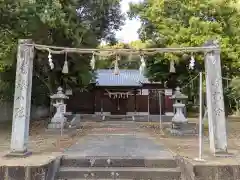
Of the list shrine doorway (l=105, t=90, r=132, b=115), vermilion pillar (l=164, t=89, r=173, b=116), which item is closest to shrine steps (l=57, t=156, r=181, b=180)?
vermilion pillar (l=164, t=89, r=173, b=116)

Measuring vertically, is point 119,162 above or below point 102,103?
below

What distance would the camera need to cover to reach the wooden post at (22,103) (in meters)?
7.93

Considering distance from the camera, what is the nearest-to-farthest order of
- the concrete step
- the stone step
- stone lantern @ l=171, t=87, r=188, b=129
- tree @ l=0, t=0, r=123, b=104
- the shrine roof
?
the stone step, the concrete step, tree @ l=0, t=0, r=123, b=104, stone lantern @ l=171, t=87, r=188, b=129, the shrine roof

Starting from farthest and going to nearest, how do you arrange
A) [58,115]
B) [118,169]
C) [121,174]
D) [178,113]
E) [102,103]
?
[102,103] → [58,115] → [178,113] → [118,169] → [121,174]

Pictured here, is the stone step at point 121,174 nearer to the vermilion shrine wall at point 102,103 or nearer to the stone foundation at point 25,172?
the stone foundation at point 25,172

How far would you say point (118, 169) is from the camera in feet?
24.6

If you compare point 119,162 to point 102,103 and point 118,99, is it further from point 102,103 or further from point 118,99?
point 118,99

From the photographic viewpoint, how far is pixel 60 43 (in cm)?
1747

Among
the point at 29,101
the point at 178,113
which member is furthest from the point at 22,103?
the point at 178,113

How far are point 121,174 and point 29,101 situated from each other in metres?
2.85

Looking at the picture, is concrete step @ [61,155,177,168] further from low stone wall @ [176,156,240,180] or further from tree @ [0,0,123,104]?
tree @ [0,0,123,104]

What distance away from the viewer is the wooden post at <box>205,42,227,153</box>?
805 centimetres

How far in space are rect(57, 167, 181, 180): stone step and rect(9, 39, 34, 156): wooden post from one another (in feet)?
4.20

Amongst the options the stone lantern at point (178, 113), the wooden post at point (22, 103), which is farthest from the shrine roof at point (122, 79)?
the wooden post at point (22, 103)
